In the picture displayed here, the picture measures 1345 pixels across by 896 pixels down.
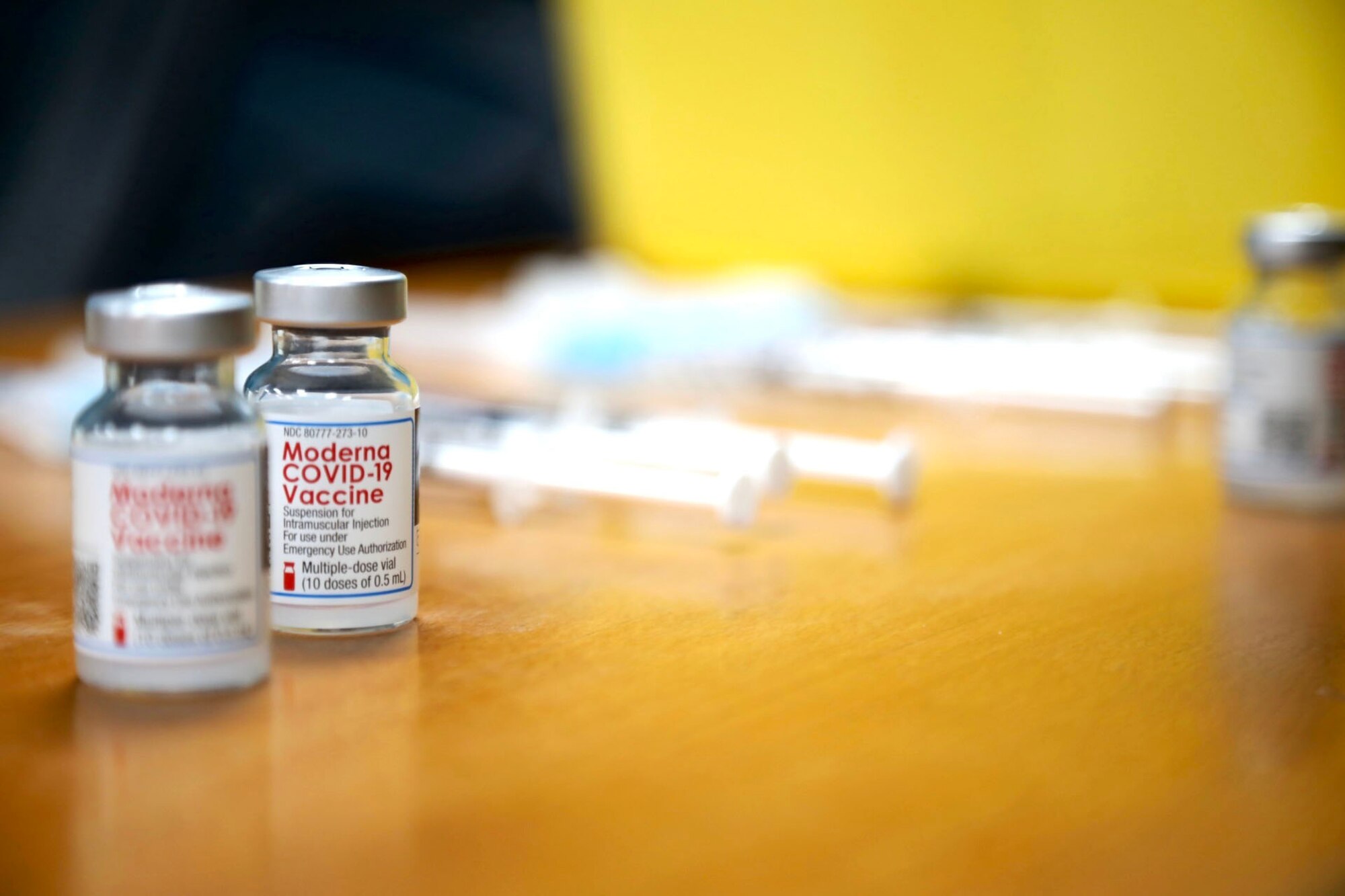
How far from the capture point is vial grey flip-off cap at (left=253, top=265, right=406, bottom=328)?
606 millimetres

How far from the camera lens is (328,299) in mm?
606

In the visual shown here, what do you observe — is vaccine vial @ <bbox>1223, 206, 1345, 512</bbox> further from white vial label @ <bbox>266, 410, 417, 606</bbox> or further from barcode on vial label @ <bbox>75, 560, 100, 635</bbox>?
barcode on vial label @ <bbox>75, 560, 100, 635</bbox>

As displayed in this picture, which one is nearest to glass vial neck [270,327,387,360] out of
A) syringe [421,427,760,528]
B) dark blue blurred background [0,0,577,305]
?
syringe [421,427,760,528]

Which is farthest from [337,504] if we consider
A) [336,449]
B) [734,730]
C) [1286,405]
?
[1286,405]

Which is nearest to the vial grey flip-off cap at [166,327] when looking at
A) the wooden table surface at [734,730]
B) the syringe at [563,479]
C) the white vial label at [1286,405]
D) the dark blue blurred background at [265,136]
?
the wooden table surface at [734,730]

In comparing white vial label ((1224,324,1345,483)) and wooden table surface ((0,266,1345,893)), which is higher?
white vial label ((1224,324,1345,483))

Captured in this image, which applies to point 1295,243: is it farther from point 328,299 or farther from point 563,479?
point 328,299

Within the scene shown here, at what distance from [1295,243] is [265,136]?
1.93m

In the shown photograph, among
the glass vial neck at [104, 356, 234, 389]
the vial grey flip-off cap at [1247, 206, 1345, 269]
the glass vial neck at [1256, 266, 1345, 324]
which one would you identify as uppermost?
the vial grey flip-off cap at [1247, 206, 1345, 269]

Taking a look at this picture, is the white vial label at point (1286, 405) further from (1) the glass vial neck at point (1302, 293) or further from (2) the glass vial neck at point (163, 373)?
(2) the glass vial neck at point (163, 373)

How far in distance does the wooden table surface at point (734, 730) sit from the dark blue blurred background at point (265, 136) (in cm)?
156

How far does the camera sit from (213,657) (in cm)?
55

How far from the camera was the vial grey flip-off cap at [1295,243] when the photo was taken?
885mm

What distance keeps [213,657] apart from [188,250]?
204 cm
